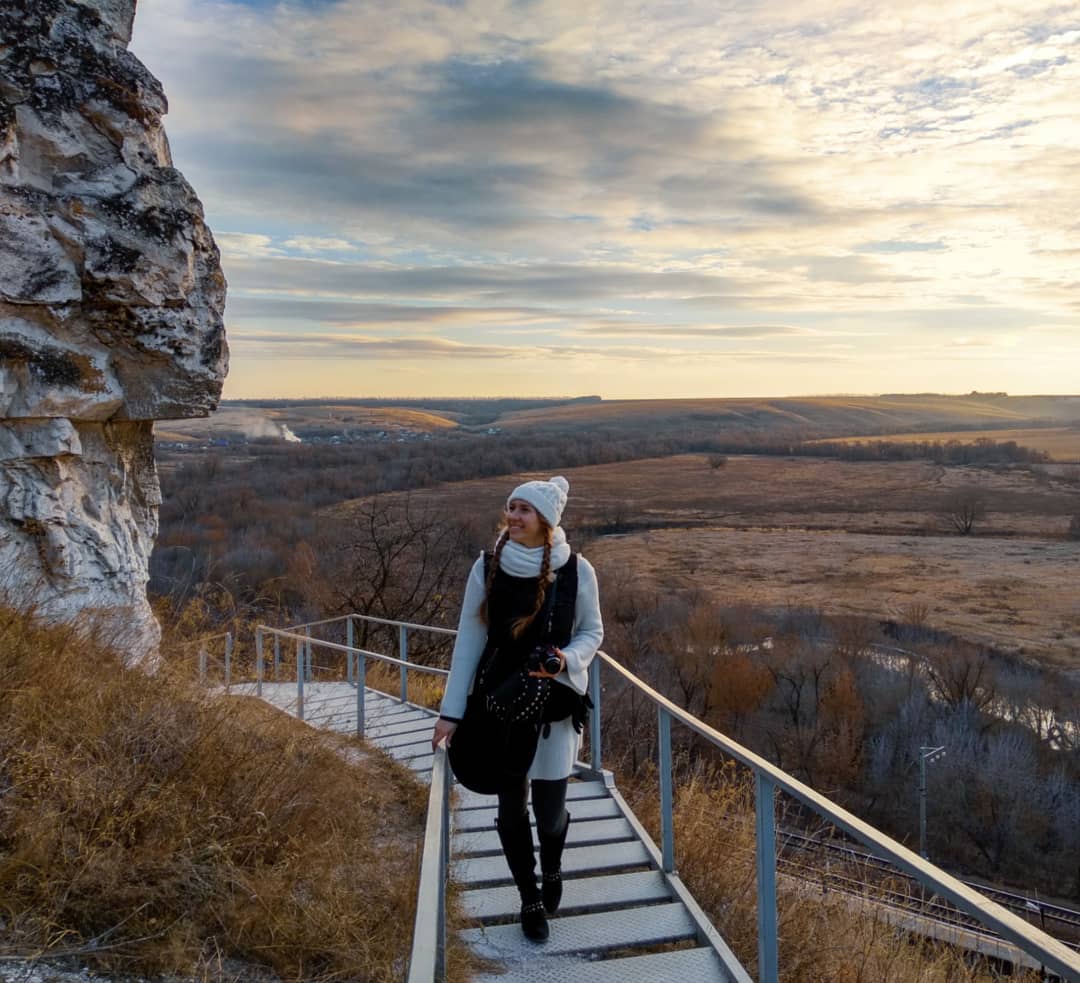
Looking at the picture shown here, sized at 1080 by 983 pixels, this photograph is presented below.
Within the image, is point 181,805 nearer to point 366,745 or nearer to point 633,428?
point 366,745

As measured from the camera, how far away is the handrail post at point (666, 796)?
3.87 metres

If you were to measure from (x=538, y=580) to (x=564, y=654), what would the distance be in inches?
11.1

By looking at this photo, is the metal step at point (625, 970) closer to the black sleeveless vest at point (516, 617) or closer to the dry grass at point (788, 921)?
the dry grass at point (788, 921)

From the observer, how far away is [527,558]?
3113 mm

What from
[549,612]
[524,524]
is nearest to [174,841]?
[549,612]

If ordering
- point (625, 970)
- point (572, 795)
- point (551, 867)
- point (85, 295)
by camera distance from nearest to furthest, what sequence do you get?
point (625, 970) < point (551, 867) < point (572, 795) < point (85, 295)

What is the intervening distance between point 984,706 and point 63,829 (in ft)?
101

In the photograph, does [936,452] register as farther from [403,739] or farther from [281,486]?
[403,739]

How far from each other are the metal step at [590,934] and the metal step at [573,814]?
1060 millimetres

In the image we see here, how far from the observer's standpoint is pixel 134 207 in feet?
22.8

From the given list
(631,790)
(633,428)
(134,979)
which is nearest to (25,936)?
(134,979)

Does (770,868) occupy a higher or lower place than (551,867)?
higher

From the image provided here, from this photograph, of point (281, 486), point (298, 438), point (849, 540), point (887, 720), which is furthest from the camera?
point (298, 438)

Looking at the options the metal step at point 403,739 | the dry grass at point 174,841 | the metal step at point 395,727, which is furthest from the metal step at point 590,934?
the metal step at point 395,727
